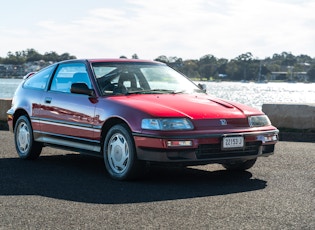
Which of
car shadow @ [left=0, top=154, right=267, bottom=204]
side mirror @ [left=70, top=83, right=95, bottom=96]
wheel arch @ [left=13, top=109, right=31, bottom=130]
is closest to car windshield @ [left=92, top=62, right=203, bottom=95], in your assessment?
side mirror @ [left=70, top=83, right=95, bottom=96]

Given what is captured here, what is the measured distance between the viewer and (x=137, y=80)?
26.9ft

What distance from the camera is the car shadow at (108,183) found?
20.8ft

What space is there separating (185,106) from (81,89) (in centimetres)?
141

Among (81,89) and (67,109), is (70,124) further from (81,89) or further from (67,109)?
(81,89)

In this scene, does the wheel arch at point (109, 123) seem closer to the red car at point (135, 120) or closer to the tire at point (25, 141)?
the red car at point (135, 120)

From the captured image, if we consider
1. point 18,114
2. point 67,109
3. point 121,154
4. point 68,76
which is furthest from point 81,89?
point 18,114

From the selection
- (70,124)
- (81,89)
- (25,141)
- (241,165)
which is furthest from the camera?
(25,141)

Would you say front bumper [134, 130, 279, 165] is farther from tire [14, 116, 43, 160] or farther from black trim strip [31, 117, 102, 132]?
tire [14, 116, 43, 160]

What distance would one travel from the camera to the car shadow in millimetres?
6340

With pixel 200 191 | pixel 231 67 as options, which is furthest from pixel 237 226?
pixel 231 67

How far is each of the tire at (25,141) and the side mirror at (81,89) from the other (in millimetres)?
1508

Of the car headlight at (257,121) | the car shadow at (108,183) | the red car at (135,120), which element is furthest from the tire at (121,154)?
the car headlight at (257,121)

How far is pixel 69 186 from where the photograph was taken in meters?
6.90

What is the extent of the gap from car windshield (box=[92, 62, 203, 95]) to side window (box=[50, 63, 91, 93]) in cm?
18
